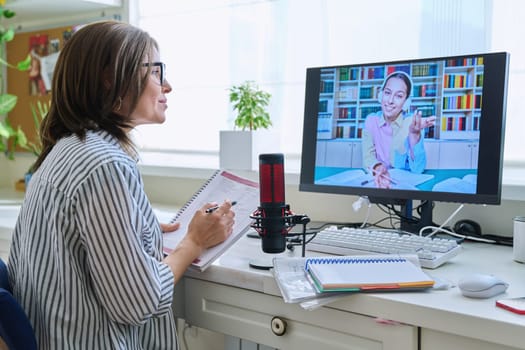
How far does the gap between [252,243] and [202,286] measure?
9.3 inches

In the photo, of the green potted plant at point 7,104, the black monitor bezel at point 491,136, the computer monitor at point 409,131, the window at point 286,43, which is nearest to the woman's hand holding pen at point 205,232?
the computer monitor at point 409,131

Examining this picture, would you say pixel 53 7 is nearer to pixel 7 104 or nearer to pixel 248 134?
pixel 7 104

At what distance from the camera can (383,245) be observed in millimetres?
1273

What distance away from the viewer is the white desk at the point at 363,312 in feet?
2.98

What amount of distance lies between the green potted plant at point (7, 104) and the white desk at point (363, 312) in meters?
1.62

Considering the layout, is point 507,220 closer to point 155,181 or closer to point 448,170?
point 448,170

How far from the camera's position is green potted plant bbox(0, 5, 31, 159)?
8.28 ft

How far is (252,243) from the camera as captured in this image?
1455 millimetres

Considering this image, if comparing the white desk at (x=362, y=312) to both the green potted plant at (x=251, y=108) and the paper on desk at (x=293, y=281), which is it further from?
the green potted plant at (x=251, y=108)

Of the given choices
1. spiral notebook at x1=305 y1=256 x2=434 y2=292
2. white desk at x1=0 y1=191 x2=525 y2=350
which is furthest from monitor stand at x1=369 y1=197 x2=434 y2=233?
spiral notebook at x1=305 y1=256 x2=434 y2=292

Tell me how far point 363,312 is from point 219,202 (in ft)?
1.63

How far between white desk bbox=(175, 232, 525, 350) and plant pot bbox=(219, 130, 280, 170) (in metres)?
0.51

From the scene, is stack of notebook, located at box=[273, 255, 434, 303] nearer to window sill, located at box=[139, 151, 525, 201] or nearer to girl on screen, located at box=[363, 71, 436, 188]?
girl on screen, located at box=[363, 71, 436, 188]

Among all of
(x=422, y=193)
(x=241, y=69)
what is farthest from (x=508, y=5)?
(x=241, y=69)
